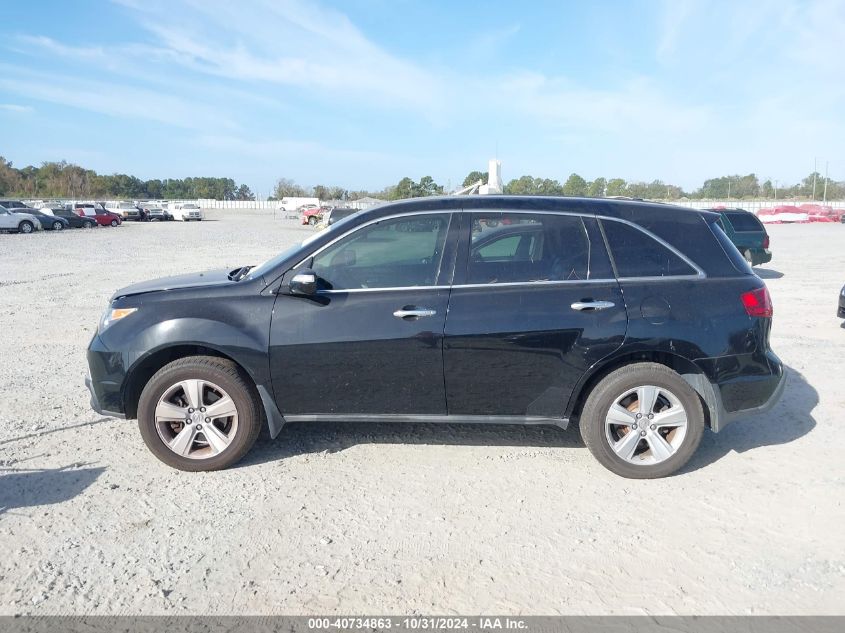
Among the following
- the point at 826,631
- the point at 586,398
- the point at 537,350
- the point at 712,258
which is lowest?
the point at 826,631

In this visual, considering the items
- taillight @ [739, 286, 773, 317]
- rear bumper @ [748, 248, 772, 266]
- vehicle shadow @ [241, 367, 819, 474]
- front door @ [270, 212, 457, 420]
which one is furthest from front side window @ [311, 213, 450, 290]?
rear bumper @ [748, 248, 772, 266]

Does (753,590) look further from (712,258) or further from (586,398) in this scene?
(712,258)

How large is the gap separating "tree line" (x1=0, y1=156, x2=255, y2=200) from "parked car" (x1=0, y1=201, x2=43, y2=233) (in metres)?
69.8

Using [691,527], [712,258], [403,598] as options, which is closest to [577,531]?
[691,527]

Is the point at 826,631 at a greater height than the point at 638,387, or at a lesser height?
lesser

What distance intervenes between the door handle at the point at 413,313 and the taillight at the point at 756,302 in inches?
80.3

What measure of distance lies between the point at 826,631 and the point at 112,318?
4399mm

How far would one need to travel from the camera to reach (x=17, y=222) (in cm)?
3581

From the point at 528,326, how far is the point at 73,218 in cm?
4592

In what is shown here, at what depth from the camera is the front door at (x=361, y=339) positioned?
14.2ft

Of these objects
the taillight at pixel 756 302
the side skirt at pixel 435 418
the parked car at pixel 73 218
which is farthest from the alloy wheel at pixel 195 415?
the parked car at pixel 73 218

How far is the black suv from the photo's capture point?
14.2 feet

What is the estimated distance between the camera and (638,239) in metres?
4.53

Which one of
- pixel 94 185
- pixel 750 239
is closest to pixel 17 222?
pixel 750 239
